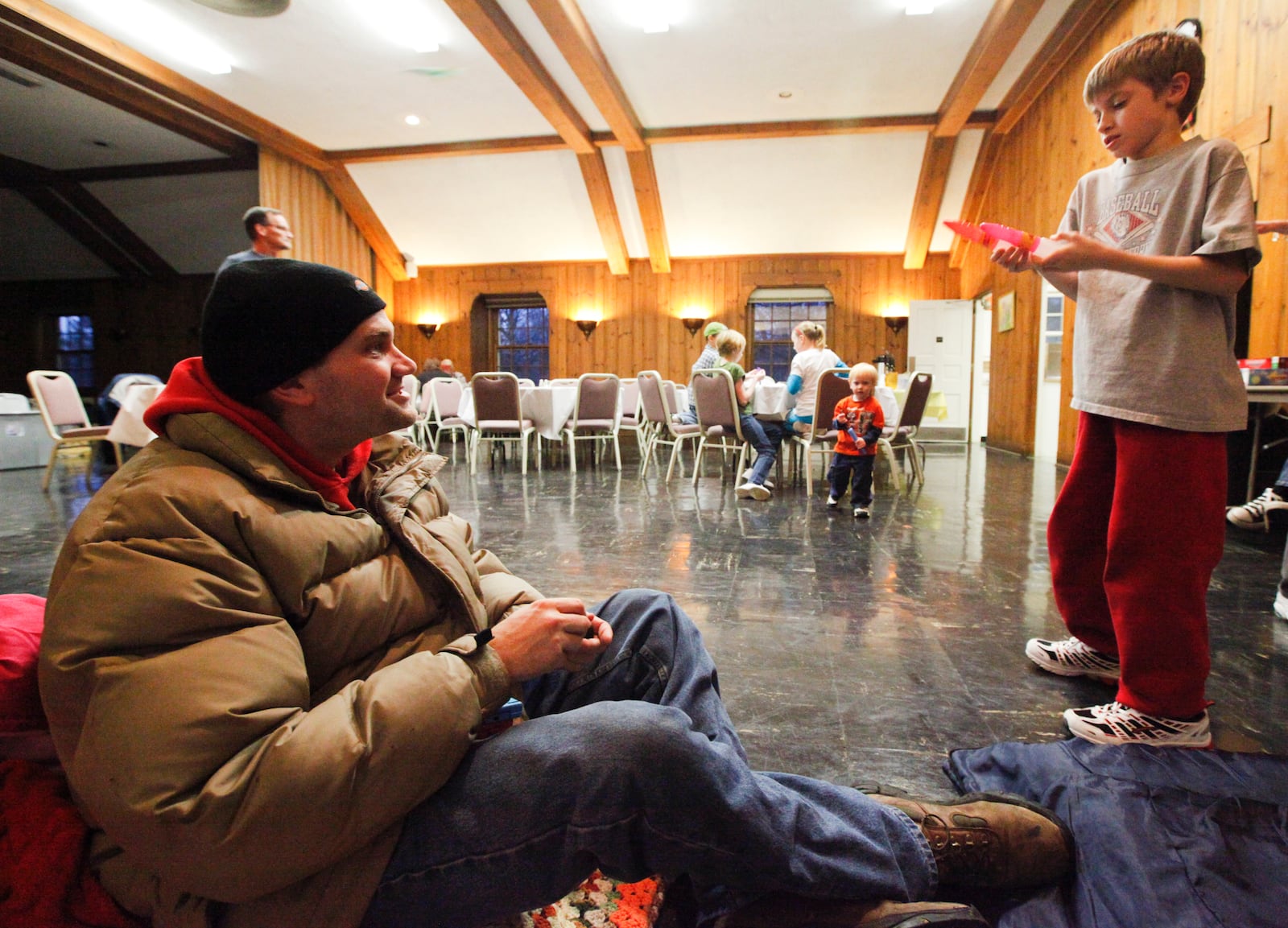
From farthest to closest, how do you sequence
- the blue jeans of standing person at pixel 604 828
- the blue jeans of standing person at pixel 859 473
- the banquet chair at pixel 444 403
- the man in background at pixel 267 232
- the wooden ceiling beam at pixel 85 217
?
the wooden ceiling beam at pixel 85 217 → the banquet chair at pixel 444 403 → the blue jeans of standing person at pixel 859 473 → the man in background at pixel 267 232 → the blue jeans of standing person at pixel 604 828

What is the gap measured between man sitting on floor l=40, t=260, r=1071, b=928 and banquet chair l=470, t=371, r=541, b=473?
185 inches

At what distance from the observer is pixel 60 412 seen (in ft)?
16.4

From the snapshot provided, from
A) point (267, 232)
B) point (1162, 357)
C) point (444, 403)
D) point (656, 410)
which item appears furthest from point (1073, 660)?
point (444, 403)

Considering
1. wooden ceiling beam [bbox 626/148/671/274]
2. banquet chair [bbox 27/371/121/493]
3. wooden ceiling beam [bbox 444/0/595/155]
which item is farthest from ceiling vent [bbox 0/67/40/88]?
wooden ceiling beam [bbox 626/148/671/274]

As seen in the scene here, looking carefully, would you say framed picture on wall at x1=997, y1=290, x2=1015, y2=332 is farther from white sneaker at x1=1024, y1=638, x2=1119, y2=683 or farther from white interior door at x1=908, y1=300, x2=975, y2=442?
white sneaker at x1=1024, y1=638, x2=1119, y2=683

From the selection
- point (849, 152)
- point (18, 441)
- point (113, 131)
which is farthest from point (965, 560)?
point (113, 131)

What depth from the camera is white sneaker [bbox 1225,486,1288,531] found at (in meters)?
3.00

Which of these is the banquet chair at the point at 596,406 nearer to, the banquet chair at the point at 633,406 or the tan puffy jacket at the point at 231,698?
the banquet chair at the point at 633,406

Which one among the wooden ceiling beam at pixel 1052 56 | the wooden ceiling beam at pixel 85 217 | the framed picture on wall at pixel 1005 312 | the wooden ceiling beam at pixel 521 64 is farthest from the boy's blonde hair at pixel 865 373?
the wooden ceiling beam at pixel 85 217

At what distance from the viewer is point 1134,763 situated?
1164mm

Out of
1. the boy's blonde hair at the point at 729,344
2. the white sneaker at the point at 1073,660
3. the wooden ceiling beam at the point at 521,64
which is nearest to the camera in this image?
the white sneaker at the point at 1073,660

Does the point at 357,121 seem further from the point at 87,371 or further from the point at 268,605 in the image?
the point at 268,605

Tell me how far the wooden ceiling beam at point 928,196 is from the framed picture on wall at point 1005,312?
168 centimetres

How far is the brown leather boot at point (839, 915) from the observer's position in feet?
2.41
